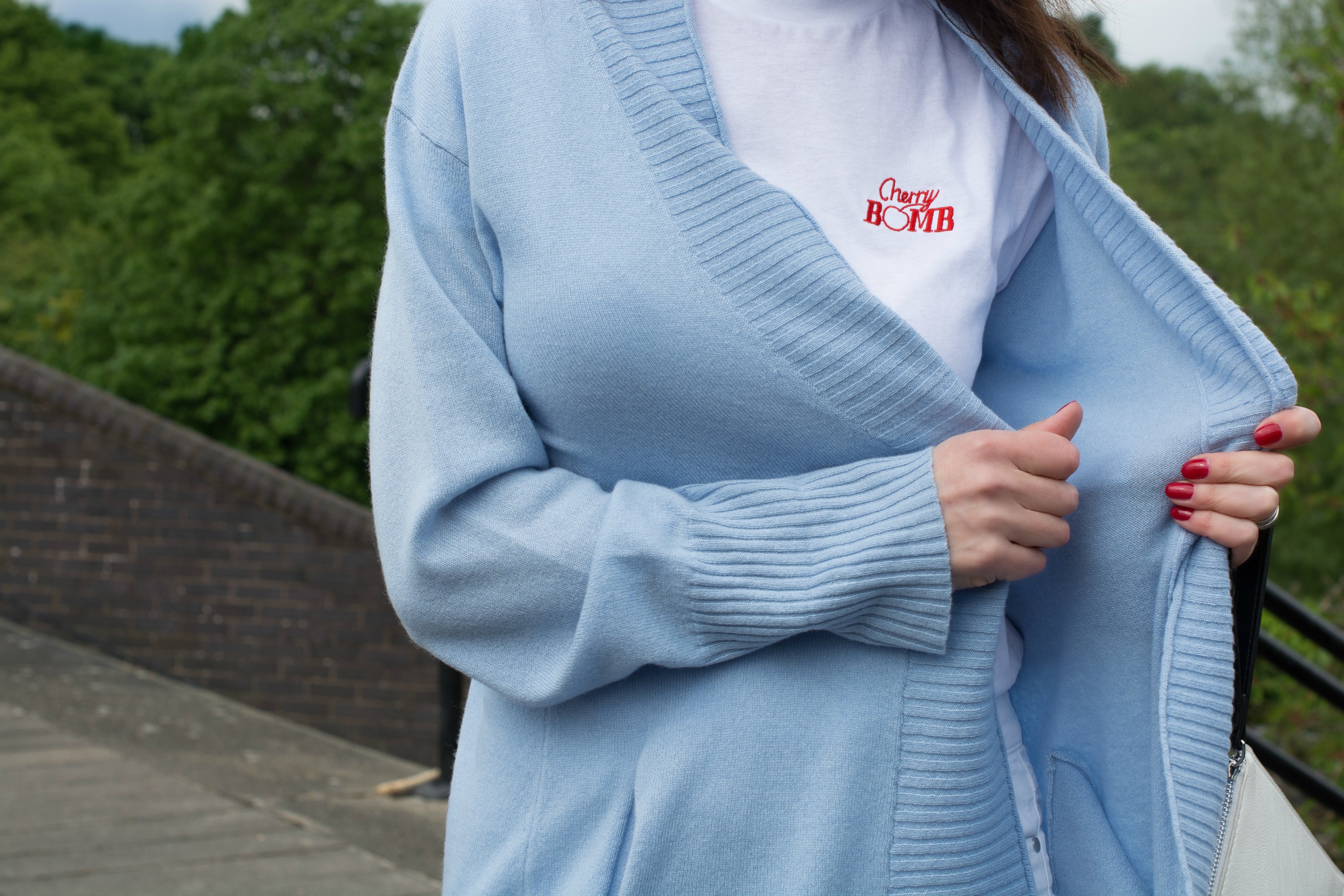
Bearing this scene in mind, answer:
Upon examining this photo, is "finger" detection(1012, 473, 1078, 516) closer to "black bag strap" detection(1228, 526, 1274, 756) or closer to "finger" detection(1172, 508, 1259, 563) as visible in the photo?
"finger" detection(1172, 508, 1259, 563)

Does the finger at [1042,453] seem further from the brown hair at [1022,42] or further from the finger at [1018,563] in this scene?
the brown hair at [1022,42]

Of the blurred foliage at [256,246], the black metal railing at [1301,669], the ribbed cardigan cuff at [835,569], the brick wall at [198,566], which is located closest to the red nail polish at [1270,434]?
the ribbed cardigan cuff at [835,569]

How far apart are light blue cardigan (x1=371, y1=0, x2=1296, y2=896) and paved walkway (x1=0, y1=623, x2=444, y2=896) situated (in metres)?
3.07

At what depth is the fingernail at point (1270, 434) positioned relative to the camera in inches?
44.6

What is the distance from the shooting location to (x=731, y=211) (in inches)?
43.2

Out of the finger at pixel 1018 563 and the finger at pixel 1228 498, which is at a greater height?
the finger at pixel 1228 498

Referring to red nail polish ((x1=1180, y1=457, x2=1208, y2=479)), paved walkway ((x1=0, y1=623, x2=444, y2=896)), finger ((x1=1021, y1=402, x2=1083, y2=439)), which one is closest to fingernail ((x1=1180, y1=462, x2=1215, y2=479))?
red nail polish ((x1=1180, y1=457, x2=1208, y2=479))

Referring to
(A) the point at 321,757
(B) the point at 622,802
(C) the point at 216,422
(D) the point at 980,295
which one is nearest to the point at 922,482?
(D) the point at 980,295

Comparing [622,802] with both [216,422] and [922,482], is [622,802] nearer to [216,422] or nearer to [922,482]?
[922,482]

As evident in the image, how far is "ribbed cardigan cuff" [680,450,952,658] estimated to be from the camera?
3.43 feet

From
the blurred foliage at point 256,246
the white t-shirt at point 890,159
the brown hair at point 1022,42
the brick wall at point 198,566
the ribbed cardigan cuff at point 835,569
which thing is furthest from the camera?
the blurred foliage at point 256,246

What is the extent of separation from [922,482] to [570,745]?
0.41 meters

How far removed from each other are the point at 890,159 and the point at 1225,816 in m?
0.72

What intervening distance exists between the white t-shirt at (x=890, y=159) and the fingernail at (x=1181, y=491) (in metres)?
0.21
